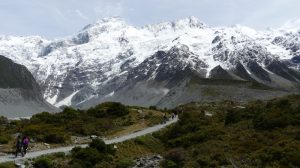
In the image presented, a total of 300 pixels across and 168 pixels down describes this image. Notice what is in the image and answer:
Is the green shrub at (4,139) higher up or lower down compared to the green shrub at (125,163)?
higher up

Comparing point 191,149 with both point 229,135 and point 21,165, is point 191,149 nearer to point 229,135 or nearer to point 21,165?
point 229,135

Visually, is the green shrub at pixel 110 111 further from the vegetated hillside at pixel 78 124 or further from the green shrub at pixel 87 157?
the green shrub at pixel 87 157

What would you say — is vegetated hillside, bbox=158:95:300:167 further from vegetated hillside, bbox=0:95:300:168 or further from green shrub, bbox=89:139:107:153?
green shrub, bbox=89:139:107:153

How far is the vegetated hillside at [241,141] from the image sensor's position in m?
39.2

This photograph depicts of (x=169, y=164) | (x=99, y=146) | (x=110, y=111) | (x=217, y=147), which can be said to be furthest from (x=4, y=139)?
(x=110, y=111)

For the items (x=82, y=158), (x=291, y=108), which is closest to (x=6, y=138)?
(x=82, y=158)

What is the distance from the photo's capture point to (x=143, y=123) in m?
71.1

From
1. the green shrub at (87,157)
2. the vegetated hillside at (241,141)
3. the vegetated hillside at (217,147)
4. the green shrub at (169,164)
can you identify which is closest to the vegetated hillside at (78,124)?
the vegetated hillside at (217,147)

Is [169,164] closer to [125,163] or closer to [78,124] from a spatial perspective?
[125,163]

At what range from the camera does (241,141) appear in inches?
1793

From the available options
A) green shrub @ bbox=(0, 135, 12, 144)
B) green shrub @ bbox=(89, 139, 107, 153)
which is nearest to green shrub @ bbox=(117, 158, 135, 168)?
green shrub @ bbox=(89, 139, 107, 153)

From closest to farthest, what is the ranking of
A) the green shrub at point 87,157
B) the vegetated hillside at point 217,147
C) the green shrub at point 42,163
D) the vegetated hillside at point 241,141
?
the vegetated hillside at point 241,141 → the green shrub at point 42,163 → the vegetated hillside at point 217,147 → the green shrub at point 87,157

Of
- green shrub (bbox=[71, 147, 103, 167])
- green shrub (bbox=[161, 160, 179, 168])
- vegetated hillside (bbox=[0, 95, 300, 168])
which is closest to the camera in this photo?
vegetated hillside (bbox=[0, 95, 300, 168])

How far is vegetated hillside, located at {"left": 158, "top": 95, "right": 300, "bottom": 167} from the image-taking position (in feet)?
129
